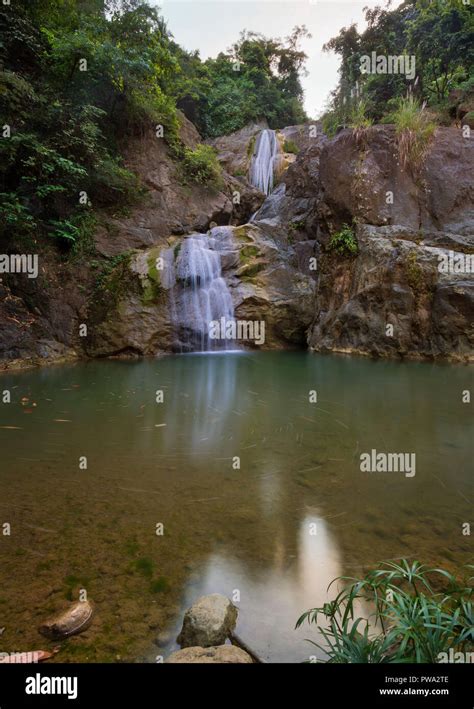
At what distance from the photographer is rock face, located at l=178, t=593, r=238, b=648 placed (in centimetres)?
141

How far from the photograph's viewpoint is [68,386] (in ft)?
20.9

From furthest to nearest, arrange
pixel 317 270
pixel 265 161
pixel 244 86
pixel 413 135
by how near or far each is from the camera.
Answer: pixel 244 86
pixel 265 161
pixel 317 270
pixel 413 135

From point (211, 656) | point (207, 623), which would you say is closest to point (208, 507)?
point (207, 623)

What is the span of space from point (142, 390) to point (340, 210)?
900 cm

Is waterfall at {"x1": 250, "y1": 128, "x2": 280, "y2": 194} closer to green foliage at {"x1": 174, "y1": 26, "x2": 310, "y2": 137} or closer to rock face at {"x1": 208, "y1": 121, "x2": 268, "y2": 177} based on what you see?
rock face at {"x1": 208, "y1": 121, "x2": 268, "y2": 177}

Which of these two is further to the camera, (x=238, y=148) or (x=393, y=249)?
(x=238, y=148)

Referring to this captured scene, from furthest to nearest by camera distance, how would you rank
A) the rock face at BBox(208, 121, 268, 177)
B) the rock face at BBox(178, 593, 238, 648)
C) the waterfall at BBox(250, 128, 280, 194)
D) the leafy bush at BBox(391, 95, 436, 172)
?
1. the rock face at BBox(208, 121, 268, 177)
2. the waterfall at BBox(250, 128, 280, 194)
3. the leafy bush at BBox(391, 95, 436, 172)
4. the rock face at BBox(178, 593, 238, 648)

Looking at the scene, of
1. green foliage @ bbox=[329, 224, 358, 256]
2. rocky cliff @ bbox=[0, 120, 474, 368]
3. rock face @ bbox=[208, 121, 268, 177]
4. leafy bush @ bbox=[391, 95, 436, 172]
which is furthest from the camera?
rock face @ bbox=[208, 121, 268, 177]

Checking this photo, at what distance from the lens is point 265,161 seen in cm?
1852

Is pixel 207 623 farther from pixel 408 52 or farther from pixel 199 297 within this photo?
pixel 408 52

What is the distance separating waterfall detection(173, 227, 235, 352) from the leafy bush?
6.31 metres

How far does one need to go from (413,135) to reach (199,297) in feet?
26.2

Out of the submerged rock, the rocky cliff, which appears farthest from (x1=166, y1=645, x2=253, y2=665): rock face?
the rocky cliff
